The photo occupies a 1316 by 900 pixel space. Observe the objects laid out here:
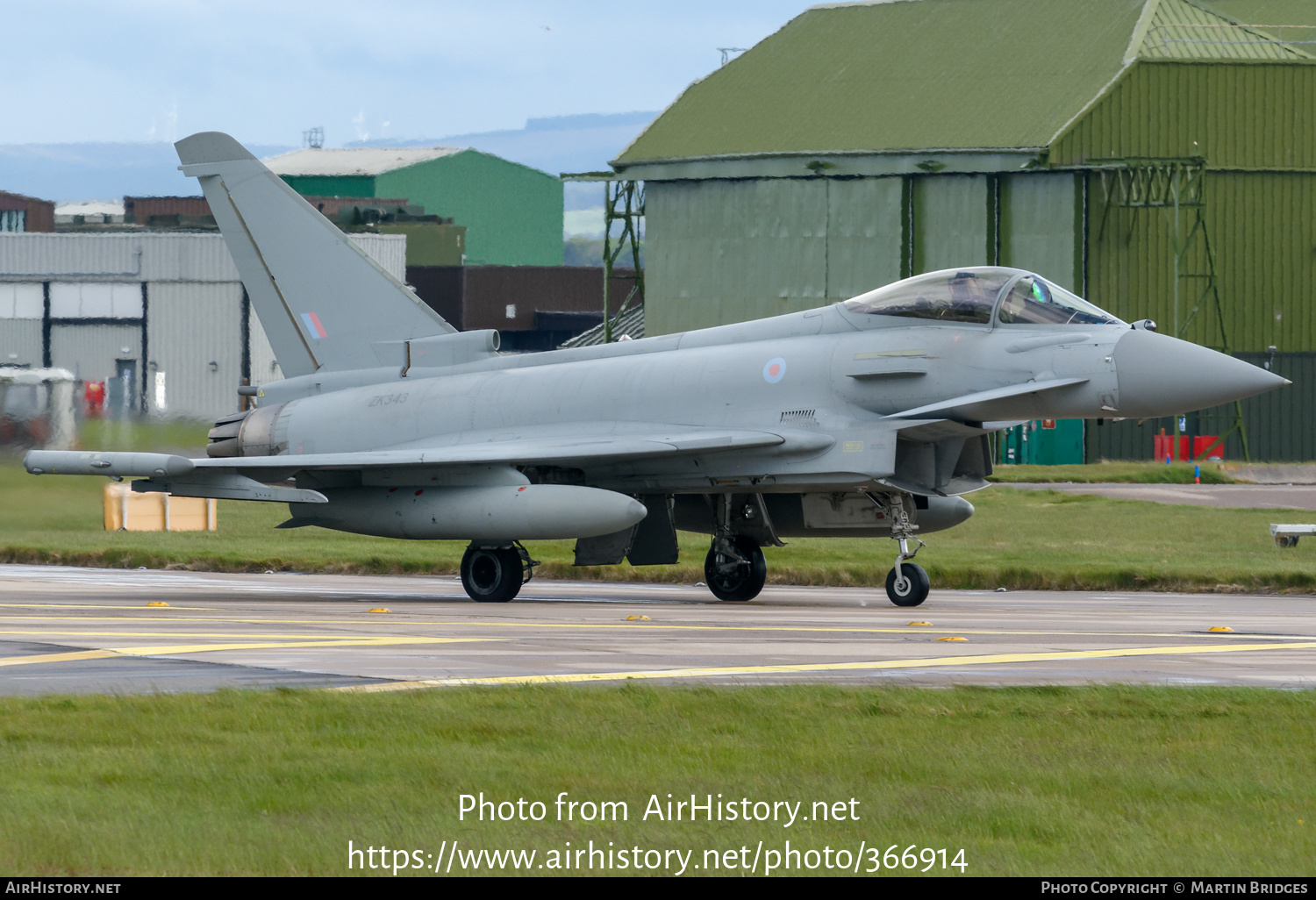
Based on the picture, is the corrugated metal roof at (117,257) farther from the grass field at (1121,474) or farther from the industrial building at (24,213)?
the industrial building at (24,213)

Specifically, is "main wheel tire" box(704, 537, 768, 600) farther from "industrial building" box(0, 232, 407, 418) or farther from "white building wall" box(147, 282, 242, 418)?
"industrial building" box(0, 232, 407, 418)

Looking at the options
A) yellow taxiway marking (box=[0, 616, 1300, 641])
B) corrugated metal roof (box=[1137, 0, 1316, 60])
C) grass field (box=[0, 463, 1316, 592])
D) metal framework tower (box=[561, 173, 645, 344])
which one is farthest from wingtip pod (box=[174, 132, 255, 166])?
corrugated metal roof (box=[1137, 0, 1316, 60])

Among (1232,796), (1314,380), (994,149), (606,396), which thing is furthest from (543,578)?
(1314,380)

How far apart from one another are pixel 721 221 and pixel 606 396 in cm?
3836

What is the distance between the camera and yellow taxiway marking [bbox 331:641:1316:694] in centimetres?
1074

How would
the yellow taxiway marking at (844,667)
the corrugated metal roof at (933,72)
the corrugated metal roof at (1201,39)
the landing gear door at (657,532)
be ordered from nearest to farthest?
the yellow taxiway marking at (844,667)
the landing gear door at (657,532)
the corrugated metal roof at (933,72)
the corrugated metal roof at (1201,39)

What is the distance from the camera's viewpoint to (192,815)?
22.4ft

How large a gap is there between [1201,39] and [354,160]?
7114cm

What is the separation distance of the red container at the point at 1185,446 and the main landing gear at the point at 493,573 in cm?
3756

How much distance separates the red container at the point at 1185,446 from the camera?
174 ft

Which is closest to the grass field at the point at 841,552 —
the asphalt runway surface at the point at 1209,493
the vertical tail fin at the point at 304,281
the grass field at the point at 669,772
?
the vertical tail fin at the point at 304,281

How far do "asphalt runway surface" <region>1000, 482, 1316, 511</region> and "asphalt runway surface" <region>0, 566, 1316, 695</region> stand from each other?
16922 mm

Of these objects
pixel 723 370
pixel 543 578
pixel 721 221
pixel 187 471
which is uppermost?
pixel 721 221
